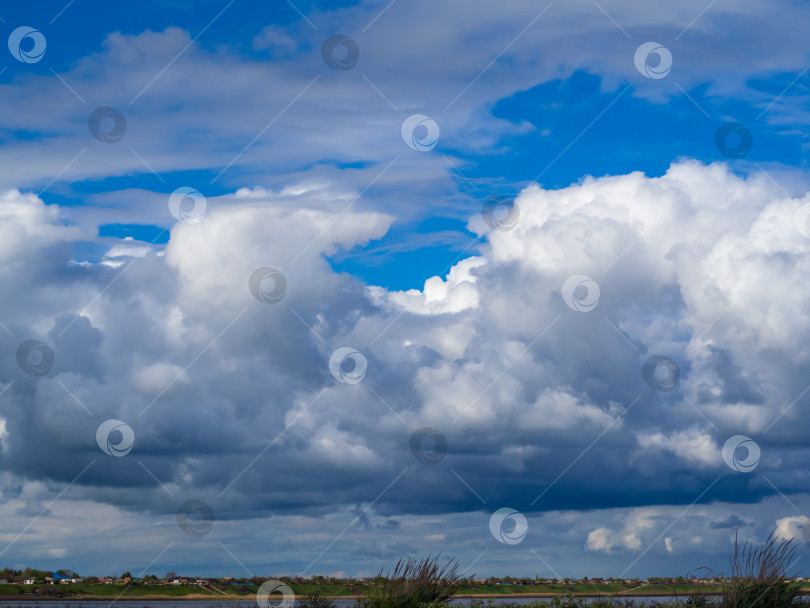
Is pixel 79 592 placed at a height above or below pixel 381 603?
above

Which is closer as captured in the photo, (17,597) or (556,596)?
(556,596)

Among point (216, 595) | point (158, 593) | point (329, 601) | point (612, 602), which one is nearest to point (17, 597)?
point (158, 593)

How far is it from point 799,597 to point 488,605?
37.5 ft

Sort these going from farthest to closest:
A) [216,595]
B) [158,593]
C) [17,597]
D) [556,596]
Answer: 1. [216,595]
2. [158,593]
3. [17,597]
4. [556,596]

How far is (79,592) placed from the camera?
144250 mm

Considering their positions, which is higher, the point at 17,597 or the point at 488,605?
the point at 17,597

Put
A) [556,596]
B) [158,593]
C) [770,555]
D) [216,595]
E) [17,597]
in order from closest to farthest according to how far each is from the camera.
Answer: [770,555], [556,596], [17,597], [158,593], [216,595]

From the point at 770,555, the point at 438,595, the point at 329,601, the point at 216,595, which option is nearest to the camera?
the point at 770,555

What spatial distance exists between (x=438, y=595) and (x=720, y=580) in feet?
33.9

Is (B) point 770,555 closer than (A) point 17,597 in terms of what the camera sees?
Yes

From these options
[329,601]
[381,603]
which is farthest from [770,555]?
[329,601]

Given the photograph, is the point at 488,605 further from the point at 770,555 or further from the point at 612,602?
the point at 770,555

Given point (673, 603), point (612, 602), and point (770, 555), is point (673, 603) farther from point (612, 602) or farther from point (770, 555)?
point (770, 555)

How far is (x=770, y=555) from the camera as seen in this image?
95.3 ft
